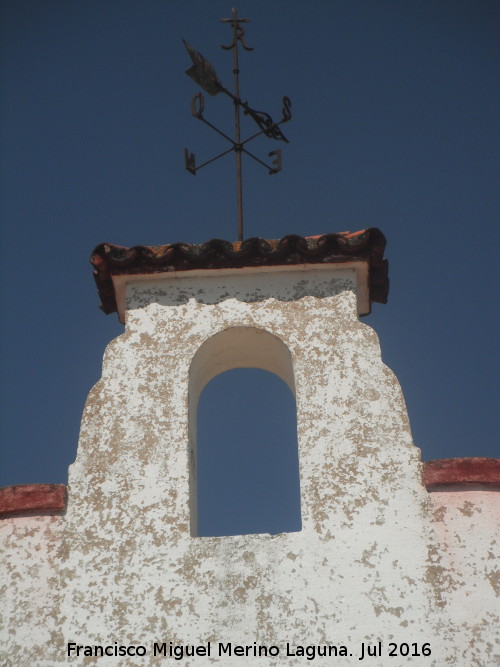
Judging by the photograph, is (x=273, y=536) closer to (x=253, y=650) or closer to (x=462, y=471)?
(x=253, y=650)

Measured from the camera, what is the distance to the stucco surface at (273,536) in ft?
17.9

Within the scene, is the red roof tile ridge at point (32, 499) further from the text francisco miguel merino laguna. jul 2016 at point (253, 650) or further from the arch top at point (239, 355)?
the arch top at point (239, 355)

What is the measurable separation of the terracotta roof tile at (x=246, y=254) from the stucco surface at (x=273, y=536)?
0.31 m

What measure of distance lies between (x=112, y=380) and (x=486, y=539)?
8.32 feet

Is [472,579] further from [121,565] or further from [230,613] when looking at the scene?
[121,565]

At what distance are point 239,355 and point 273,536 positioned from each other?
154 cm

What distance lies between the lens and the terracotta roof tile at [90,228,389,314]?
6.66 metres

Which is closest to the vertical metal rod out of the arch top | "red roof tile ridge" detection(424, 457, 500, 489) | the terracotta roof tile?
the terracotta roof tile

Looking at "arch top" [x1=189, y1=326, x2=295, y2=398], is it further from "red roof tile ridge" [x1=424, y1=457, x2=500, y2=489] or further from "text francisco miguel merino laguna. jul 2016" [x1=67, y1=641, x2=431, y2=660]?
"text francisco miguel merino laguna. jul 2016" [x1=67, y1=641, x2=431, y2=660]

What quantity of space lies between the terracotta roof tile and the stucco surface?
1.01 feet

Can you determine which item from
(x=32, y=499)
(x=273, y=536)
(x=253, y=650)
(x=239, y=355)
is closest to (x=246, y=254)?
(x=239, y=355)

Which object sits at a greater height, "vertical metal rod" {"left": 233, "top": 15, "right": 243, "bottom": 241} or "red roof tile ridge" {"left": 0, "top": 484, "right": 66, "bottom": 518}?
"vertical metal rod" {"left": 233, "top": 15, "right": 243, "bottom": 241}

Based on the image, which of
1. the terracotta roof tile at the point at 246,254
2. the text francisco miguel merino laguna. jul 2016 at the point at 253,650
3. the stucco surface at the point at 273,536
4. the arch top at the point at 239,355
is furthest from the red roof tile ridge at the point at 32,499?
the terracotta roof tile at the point at 246,254

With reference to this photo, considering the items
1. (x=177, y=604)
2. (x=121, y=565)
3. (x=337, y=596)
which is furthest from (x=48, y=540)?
(x=337, y=596)
